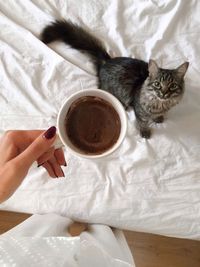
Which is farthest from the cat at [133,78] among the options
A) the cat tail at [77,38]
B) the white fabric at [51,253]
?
the white fabric at [51,253]

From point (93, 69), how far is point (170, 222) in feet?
1.75

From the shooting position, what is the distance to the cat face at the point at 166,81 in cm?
87

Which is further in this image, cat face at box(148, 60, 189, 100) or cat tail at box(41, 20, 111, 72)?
cat tail at box(41, 20, 111, 72)

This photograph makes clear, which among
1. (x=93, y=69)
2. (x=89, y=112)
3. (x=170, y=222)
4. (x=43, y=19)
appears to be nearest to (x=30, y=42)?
(x=43, y=19)

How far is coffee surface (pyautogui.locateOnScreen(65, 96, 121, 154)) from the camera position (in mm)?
770

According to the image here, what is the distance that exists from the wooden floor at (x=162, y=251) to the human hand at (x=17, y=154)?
58cm

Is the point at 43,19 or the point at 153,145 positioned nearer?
the point at 153,145

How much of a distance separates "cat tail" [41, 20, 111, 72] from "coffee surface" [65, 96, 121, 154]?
311mm

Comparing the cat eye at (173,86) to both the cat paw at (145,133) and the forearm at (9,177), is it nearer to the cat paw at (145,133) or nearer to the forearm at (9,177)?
the cat paw at (145,133)

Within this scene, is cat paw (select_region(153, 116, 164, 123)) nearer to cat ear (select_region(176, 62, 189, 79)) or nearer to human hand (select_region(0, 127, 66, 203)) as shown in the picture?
cat ear (select_region(176, 62, 189, 79))

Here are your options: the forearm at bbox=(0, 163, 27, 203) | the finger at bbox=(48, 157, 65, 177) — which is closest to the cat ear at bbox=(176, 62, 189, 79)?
the finger at bbox=(48, 157, 65, 177)

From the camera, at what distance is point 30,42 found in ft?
3.60

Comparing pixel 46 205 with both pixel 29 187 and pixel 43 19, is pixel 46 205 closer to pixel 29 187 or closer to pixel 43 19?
pixel 29 187

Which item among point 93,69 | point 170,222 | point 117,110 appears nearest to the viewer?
point 117,110
